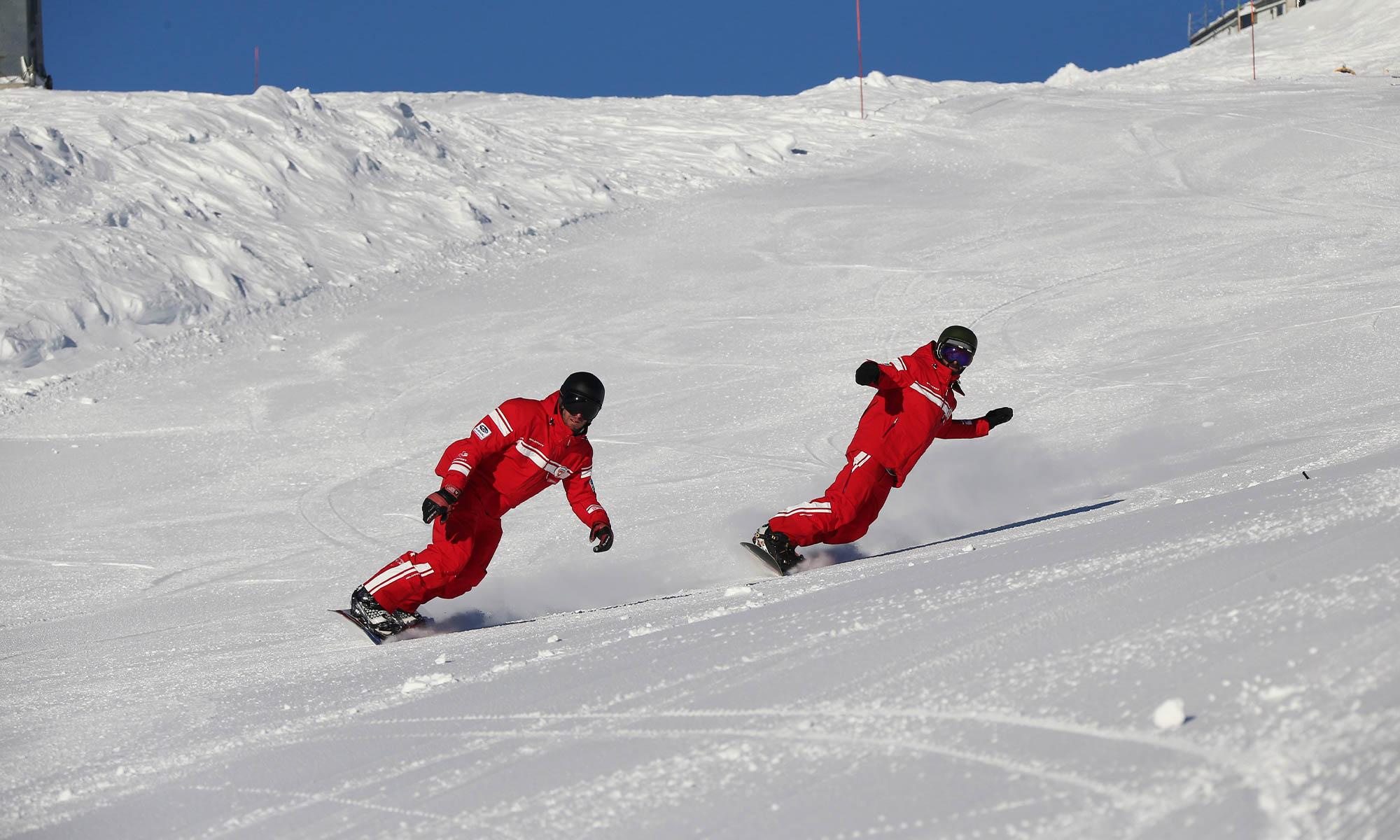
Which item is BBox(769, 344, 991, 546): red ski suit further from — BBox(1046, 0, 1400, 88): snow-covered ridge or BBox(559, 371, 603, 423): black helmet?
BBox(1046, 0, 1400, 88): snow-covered ridge

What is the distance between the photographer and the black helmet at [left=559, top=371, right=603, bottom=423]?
5980 mm

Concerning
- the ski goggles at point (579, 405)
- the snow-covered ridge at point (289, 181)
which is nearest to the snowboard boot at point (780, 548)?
the ski goggles at point (579, 405)

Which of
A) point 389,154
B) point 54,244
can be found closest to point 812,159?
point 389,154

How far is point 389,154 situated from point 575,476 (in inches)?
548

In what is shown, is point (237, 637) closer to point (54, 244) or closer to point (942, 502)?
point (942, 502)

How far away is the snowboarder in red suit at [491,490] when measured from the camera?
6043 millimetres

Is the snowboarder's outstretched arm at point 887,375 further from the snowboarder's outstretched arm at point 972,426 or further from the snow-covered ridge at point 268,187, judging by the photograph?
the snow-covered ridge at point 268,187

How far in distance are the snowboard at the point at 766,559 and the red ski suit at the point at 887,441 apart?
6.4 inches

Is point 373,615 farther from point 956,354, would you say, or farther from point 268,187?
point 268,187

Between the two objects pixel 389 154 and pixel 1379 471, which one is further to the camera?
pixel 389 154

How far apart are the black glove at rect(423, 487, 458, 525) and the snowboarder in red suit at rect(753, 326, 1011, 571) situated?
5.67ft

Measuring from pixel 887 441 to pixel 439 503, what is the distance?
8.15ft

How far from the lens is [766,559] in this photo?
22.1 ft

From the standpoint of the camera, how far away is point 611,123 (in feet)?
76.9
